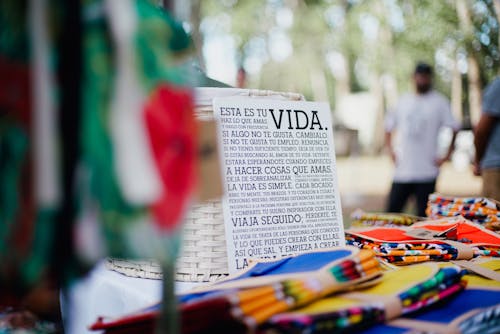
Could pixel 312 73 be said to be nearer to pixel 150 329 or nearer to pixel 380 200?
pixel 380 200

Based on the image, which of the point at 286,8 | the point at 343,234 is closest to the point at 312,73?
the point at 286,8

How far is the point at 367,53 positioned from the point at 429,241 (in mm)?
18243

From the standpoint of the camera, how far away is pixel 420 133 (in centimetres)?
440

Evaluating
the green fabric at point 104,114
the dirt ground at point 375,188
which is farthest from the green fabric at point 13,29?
the dirt ground at point 375,188

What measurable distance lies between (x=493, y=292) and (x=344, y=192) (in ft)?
29.4

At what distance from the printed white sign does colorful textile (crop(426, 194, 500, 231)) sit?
2.12 ft

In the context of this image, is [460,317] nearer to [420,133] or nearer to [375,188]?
[420,133]

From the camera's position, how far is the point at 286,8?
2367 centimetres

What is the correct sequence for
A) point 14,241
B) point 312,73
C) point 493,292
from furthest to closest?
point 312,73 → point 493,292 → point 14,241

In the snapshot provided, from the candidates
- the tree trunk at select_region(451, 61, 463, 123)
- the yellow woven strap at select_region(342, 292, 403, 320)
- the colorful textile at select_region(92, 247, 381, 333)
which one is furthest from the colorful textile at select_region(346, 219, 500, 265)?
the tree trunk at select_region(451, 61, 463, 123)

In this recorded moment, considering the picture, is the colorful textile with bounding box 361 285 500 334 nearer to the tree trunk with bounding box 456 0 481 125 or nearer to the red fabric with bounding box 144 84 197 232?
the red fabric with bounding box 144 84 197 232

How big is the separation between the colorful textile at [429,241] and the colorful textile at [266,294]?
42 cm

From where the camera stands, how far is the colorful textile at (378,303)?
916 mm

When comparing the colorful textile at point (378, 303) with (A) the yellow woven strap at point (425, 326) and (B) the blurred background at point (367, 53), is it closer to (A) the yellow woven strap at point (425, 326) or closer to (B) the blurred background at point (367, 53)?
(A) the yellow woven strap at point (425, 326)
